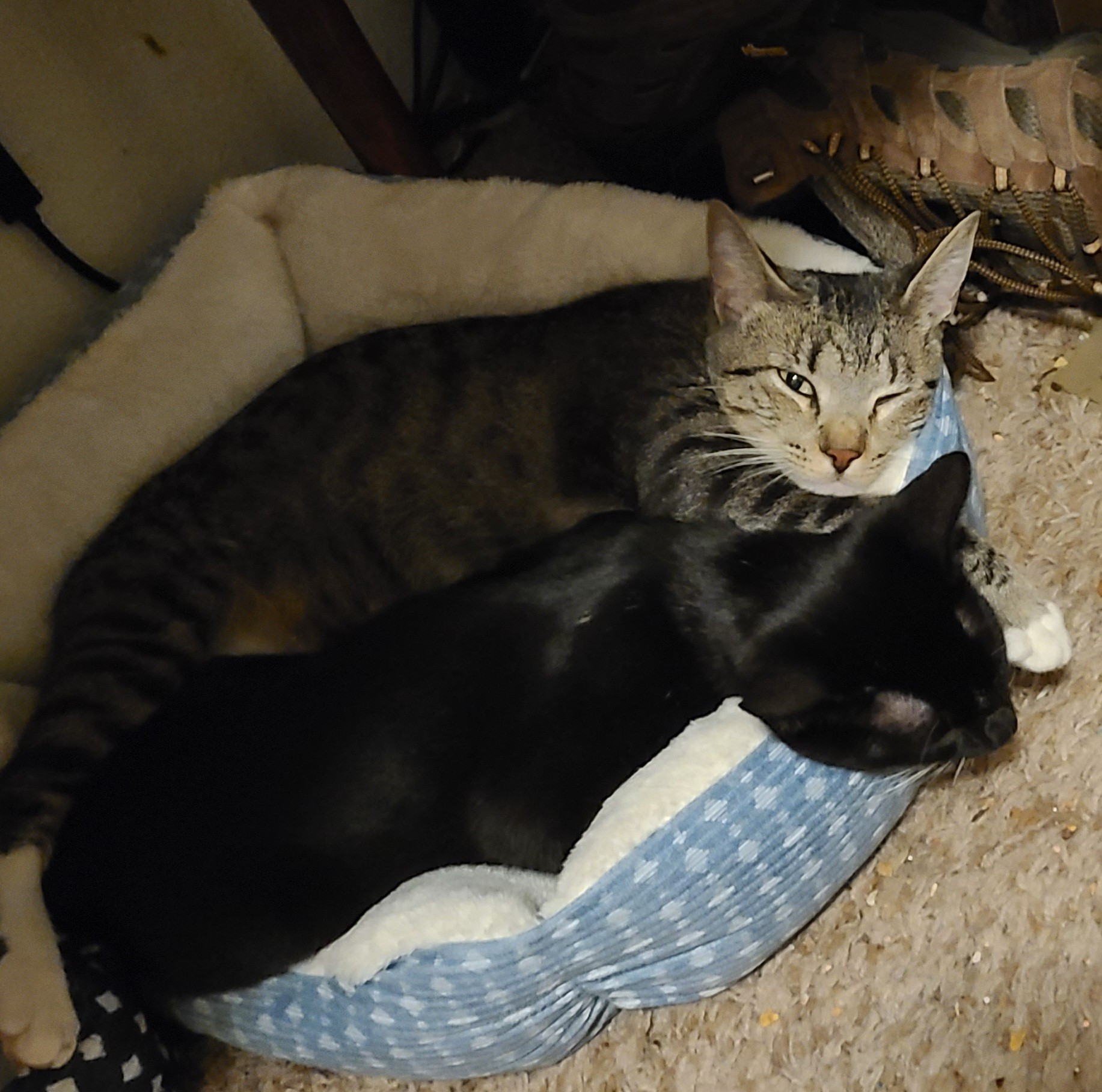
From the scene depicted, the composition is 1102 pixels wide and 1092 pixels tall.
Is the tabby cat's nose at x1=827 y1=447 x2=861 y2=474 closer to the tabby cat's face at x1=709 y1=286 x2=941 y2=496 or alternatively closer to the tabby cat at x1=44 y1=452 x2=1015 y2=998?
the tabby cat's face at x1=709 y1=286 x2=941 y2=496

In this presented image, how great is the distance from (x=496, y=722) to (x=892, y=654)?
0.36 m

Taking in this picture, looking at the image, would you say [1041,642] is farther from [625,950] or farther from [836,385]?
[625,950]

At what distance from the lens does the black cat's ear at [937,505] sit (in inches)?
37.0

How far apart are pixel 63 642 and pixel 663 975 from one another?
72 centimetres

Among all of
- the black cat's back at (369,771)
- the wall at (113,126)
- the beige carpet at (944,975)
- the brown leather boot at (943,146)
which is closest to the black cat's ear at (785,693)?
the black cat's back at (369,771)

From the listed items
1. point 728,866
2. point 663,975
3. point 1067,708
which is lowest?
point 1067,708

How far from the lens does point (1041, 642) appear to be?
1.08 m

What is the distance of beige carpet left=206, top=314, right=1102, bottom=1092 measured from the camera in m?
1.08

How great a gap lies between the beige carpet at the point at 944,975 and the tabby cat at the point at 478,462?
194 millimetres

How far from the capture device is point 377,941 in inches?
37.9

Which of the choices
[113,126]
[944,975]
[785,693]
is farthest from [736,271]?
[113,126]

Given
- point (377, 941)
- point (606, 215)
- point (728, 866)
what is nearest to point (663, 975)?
point (728, 866)

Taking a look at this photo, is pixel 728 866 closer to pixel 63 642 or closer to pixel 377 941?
pixel 377 941

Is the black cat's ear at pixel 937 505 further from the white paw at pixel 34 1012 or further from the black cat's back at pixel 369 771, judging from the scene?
the white paw at pixel 34 1012
